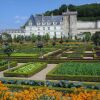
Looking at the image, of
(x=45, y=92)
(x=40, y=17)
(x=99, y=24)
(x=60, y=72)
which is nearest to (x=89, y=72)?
(x=60, y=72)

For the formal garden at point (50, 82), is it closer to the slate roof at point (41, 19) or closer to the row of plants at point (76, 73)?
the row of plants at point (76, 73)

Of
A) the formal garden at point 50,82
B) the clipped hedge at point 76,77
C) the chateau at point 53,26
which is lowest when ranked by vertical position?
the clipped hedge at point 76,77

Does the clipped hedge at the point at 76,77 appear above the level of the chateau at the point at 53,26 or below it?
below

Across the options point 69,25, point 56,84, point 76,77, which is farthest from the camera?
point 69,25

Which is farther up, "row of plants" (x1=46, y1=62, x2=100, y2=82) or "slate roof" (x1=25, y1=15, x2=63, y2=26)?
"slate roof" (x1=25, y1=15, x2=63, y2=26)

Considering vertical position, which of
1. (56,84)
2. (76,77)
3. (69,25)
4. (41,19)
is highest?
(41,19)

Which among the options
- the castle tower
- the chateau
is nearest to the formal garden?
the chateau

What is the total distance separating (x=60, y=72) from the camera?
15602 mm

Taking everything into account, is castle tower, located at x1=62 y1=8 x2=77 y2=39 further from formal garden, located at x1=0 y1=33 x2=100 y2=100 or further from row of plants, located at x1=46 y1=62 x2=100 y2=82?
row of plants, located at x1=46 y1=62 x2=100 y2=82

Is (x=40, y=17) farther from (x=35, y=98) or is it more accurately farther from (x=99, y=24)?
(x=35, y=98)

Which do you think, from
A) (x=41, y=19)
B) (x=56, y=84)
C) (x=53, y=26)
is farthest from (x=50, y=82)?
(x=53, y=26)

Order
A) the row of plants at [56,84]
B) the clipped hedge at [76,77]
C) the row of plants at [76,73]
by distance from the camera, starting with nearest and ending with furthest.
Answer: the row of plants at [56,84] → the clipped hedge at [76,77] → the row of plants at [76,73]

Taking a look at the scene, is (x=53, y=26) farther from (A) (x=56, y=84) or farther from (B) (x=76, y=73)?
(A) (x=56, y=84)

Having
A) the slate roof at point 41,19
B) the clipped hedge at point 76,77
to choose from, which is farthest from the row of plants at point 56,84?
the slate roof at point 41,19
